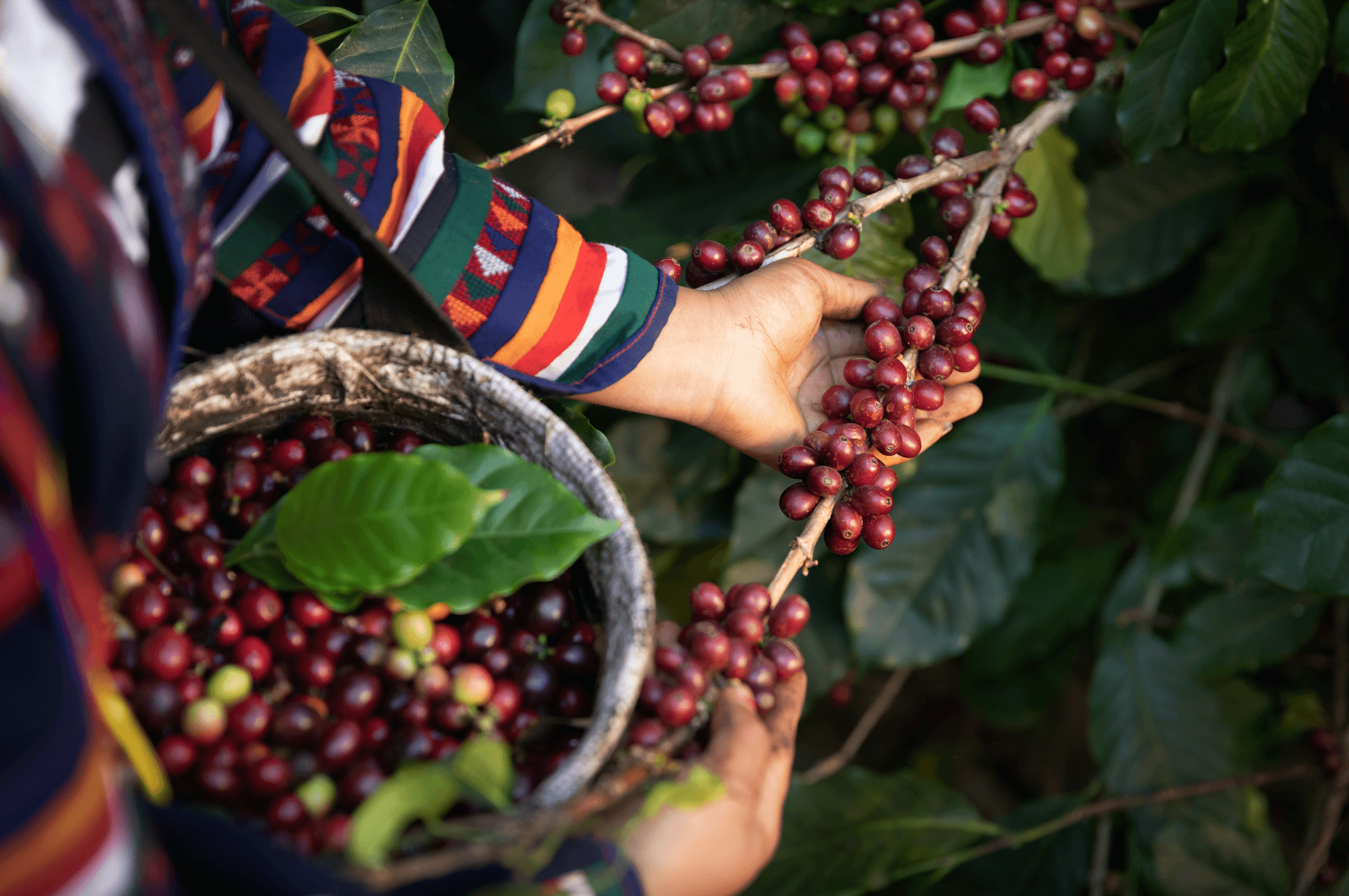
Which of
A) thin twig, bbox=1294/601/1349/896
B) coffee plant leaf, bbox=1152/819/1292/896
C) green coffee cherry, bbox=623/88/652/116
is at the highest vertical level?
green coffee cherry, bbox=623/88/652/116

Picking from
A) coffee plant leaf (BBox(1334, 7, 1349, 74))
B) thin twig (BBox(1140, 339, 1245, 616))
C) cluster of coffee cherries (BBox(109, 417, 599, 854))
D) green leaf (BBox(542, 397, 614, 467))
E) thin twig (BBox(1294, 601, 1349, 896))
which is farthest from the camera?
thin twig (BBox(1140, 339, 1245, 616))

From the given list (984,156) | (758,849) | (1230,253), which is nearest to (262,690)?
(758,849)

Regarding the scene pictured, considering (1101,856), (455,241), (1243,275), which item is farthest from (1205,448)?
(455,241)

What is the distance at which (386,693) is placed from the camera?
1.76 ft

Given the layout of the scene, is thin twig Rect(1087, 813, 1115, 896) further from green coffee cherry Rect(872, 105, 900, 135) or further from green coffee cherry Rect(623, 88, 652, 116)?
green coffee cherry Rect(623, 88, 652, 116)

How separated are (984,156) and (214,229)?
0.70m

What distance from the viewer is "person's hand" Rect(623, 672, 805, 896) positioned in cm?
46

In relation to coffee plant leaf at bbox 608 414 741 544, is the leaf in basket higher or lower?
higher

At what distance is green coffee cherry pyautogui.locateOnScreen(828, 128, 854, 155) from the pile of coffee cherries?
0.86ft

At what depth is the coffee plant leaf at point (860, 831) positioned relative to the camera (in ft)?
3.17

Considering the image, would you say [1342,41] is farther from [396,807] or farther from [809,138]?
[396,807]

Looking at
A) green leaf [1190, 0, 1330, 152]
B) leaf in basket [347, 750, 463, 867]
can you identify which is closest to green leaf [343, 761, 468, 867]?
leaf in basket [347, 750, 463, 867]

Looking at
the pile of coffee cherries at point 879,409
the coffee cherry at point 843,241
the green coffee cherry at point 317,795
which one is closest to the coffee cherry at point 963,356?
the pile of coffee cherries at point 879,409

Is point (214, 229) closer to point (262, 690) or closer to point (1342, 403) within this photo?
point (262, 690)
